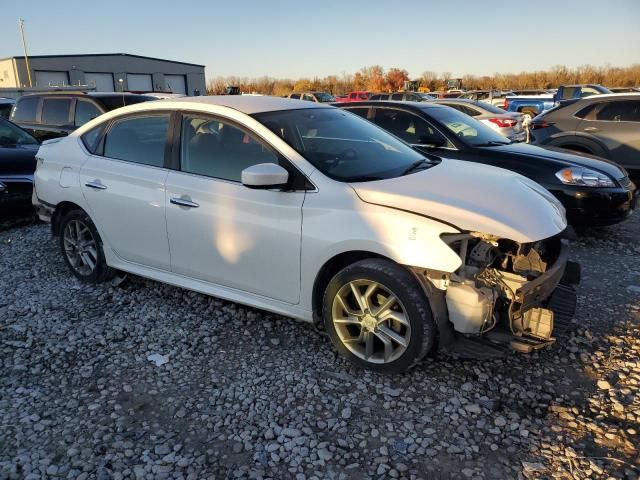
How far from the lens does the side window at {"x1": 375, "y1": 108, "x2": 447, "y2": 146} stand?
6.29 metres

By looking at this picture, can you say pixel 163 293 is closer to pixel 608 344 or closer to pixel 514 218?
pixel 514 218

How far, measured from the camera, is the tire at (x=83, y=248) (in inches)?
183

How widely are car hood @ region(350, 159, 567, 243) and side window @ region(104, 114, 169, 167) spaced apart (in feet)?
5.76

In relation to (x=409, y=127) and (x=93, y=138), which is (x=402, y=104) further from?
(x=93, y=138)

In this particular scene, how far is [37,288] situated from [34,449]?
2.45 metres

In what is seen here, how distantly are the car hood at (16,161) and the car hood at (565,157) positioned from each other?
599 cm

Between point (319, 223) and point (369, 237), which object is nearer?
point (369, 237)

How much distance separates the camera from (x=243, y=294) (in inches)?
147

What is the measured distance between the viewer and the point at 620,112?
834 centimetres

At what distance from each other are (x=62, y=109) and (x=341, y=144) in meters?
7.81

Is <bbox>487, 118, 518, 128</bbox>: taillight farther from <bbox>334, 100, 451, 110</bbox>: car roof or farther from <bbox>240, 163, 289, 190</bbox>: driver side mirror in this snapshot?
<bbox>240, 163, 289, 190</bbox>: driver side mirror

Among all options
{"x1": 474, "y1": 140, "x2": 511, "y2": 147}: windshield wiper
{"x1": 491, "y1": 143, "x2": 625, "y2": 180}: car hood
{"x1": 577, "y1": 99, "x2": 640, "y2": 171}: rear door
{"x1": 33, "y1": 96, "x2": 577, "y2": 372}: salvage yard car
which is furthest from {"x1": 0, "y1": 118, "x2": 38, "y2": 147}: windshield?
{"x1": 577, "y1": 99, "x2": 640, "y2": 171}: rear door

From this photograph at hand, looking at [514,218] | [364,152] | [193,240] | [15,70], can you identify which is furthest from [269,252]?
[15,70]

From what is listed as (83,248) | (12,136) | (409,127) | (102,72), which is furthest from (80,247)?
(102,72)
